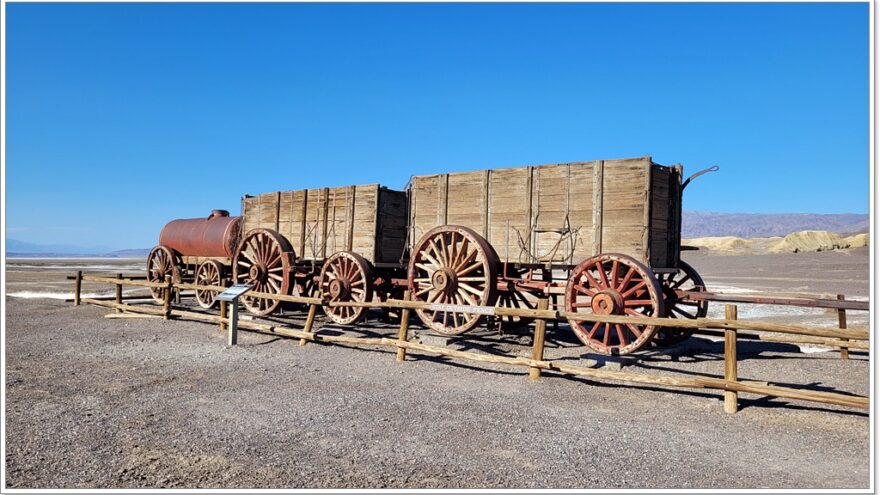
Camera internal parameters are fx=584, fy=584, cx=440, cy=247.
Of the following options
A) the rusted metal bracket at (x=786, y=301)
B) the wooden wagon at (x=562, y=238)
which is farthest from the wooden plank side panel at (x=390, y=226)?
the rusted metal bracket at (x=786, y=301)

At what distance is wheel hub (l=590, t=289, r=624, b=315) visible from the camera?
8.50 m

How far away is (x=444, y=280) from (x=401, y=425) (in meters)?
5.05

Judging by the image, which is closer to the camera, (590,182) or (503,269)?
(590,182)

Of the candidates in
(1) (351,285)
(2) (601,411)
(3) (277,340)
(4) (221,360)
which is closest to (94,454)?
(4) (221,360)

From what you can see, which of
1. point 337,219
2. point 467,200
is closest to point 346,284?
point 337,219

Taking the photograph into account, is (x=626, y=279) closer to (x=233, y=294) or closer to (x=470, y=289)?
(x=470, y=289)

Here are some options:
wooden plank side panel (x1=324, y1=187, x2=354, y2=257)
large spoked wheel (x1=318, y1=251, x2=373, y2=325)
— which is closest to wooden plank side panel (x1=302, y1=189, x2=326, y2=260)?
wooden plank side panel (x1=324, y1=187, x2=354, y2=257)

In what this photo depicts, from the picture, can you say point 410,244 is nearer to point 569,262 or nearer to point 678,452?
point 569,262

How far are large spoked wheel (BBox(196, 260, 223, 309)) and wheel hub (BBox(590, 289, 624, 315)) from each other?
10.8 meters

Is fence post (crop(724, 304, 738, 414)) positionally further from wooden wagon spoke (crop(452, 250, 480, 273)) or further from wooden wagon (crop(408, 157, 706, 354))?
wooden wagon spoke (crop(452, 250, 480, 273))

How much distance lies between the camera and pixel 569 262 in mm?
9477

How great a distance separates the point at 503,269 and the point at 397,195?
141 inches

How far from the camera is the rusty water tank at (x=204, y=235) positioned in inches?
638

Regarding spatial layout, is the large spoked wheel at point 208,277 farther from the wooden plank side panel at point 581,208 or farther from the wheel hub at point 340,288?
the wooden plank side panel at point 581,208
